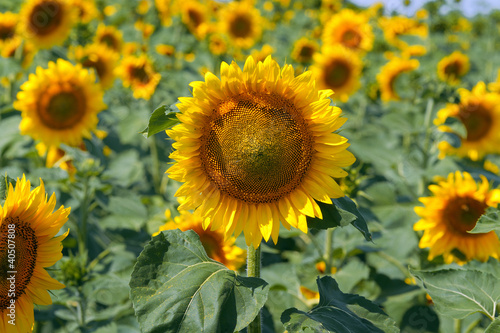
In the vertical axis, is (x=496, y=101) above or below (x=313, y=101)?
below

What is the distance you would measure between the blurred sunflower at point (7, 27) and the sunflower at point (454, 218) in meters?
3.95

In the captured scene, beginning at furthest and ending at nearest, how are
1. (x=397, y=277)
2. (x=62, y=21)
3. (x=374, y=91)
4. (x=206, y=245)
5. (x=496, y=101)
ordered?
1. (x=374, y=91)
2. (x=62, y=21)
3. (x=496, y=101)
4. (x=397, y=277)
5. (x=206, y=245)

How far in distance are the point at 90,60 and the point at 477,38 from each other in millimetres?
10649

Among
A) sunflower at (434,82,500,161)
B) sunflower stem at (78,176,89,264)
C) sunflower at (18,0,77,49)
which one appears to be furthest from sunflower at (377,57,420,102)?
sunflower stem at (78,176,89,264)

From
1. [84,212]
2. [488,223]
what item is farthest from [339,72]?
[488,223]

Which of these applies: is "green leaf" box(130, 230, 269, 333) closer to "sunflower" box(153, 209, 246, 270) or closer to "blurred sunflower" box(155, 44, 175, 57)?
"sunflower" box(153, 209, 246, 270)

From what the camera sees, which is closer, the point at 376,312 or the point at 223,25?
the point at 376,312

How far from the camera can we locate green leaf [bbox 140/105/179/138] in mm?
1425

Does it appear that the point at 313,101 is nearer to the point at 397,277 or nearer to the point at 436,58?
the point at 397,277

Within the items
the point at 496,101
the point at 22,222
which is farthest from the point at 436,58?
the point at 22,222

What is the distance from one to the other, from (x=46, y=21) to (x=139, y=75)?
949 mm

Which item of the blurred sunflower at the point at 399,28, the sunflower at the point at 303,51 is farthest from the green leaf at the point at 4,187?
the blurred sunflower at the point at 399,28

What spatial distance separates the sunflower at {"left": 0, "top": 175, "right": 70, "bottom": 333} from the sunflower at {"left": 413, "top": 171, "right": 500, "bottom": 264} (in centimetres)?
177

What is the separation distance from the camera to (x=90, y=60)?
4.21 metres
